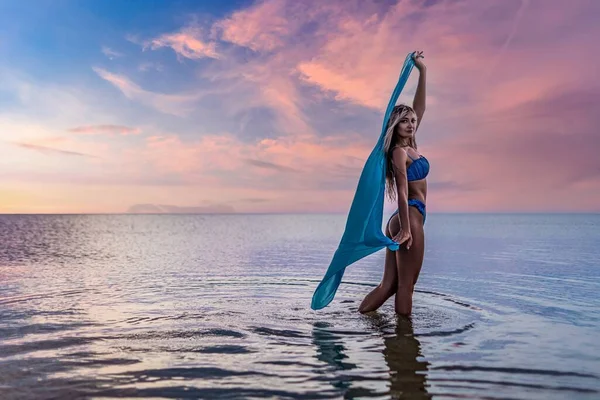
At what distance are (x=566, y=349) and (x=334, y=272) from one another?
3.58m

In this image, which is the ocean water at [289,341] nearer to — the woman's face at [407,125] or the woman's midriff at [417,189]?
the woman's midriff at [417,189]

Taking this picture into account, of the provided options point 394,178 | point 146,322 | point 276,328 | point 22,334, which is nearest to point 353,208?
point 394,178

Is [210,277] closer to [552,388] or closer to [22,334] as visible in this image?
[22,334]

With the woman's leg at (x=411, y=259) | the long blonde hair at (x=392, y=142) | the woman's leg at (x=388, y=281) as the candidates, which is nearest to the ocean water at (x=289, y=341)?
the woman's leg at (x=388, y=281)

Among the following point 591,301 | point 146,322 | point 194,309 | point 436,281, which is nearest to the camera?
point 146,322

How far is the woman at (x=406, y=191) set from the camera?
326 inches

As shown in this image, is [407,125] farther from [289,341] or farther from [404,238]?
[289,341]

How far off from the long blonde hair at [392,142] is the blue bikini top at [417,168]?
26 centimetres

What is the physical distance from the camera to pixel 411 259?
8539mm

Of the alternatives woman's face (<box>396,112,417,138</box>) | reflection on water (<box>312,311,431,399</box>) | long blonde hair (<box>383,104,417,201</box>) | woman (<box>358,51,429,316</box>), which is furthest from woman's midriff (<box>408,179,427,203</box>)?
reflection on water (<box>312,311,431,399</box>)

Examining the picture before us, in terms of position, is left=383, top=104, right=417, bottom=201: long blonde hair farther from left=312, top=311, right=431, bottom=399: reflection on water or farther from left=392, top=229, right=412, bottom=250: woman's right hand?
left=312, top=311, right=431, bottom=399: reflection on water

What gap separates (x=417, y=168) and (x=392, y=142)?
59 centimetres

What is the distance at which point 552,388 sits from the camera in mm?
5660

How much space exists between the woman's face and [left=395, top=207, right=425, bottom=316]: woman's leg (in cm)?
119
